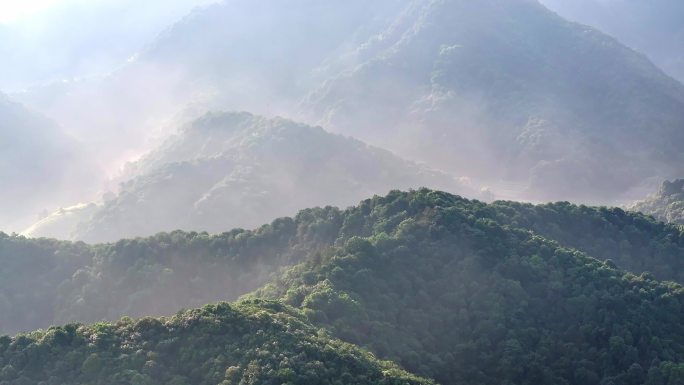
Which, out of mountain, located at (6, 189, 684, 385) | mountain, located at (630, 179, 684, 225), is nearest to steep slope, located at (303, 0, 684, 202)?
mountain, located at (630, 179, 684, 225)

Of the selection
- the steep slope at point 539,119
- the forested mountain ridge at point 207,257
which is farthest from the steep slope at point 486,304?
the steep slope at point 539,119

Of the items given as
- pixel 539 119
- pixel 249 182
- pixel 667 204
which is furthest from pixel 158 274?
pixel 539 119

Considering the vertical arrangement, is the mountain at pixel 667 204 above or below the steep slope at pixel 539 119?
below

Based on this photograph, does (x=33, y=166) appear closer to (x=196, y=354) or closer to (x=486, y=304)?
(x=486, y=304)

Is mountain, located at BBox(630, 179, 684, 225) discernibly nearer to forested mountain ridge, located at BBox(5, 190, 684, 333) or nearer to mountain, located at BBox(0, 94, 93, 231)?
forested mountain ridge, located at BBox(5, 190, 684, 333)

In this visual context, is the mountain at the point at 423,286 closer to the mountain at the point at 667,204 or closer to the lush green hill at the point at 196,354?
the lush green hill at the point at 196,354

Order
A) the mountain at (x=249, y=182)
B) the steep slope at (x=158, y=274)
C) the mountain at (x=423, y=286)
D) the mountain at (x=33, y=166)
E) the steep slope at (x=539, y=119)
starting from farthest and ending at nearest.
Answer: the mountain at (x=33, y=166) → the steep slope at (x=539, y=119) → the mountain at (x=249, y=182) → the steep slope at (x=158, y=274) → the mountain at (x=423, y=286)
